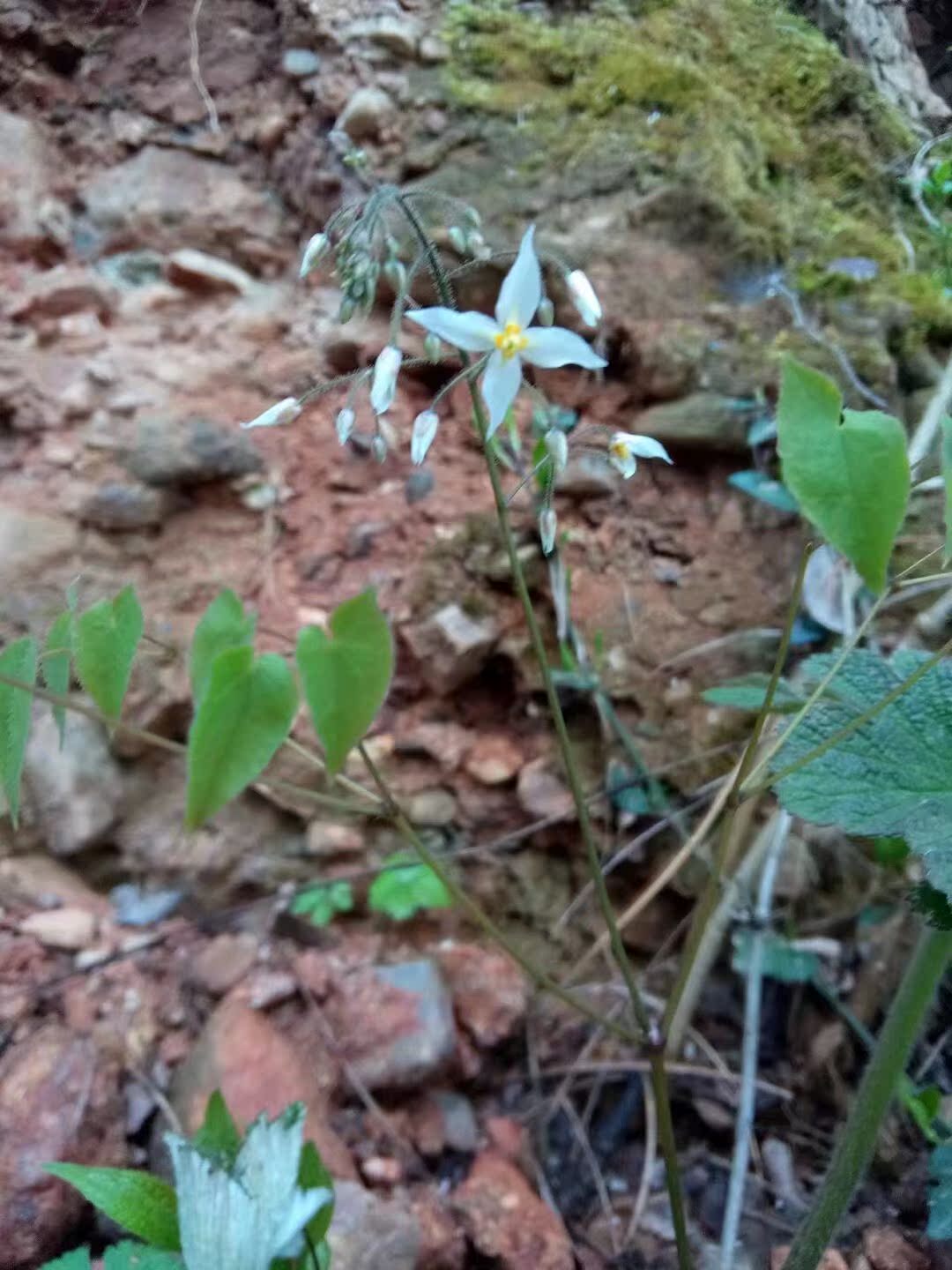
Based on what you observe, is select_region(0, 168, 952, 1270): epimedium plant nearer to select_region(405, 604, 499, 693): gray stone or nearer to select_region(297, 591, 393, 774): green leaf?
select_region(297, 591, 393, 774): green leaf

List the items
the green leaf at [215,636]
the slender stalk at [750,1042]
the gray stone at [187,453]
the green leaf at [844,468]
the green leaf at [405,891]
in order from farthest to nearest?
the gray stone at [187,453], the green leaf at [405,891], the slender stalk at [750,1042], the green leaf at [215,636], the green leaf at [844,468]

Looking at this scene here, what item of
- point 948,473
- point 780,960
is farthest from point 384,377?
point 780,960

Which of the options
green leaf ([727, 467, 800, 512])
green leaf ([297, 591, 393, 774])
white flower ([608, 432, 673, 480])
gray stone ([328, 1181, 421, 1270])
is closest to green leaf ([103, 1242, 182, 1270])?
gray stone ([328, 1181, 421, 1270])

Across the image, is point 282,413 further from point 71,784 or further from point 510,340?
point 71,784

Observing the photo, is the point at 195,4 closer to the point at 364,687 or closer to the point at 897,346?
the point at 897,346

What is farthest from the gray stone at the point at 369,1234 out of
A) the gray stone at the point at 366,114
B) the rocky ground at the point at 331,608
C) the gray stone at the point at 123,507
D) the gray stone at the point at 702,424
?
the gray stone at the point at 366,114

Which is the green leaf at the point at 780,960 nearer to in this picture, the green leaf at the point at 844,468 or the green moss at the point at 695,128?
the green leaf at the point at 844,468

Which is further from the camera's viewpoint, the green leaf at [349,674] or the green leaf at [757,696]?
the green leaf at [757,696]
